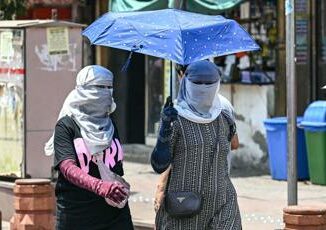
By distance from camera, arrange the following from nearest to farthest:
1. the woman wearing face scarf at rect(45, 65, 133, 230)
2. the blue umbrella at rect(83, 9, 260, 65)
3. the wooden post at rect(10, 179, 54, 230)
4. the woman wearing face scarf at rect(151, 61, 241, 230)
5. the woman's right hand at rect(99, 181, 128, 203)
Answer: the woman's right hand at rect(99, 181, 128, 203), the woman wearing face scarf at rect(151, 61, 241, 230), the woman wearing face scarf at rect(45, 65, 133, 230), the blue umbrella at rect(83, 9, 260, 65), the wooden post at rect(10, 179, 54, 230)

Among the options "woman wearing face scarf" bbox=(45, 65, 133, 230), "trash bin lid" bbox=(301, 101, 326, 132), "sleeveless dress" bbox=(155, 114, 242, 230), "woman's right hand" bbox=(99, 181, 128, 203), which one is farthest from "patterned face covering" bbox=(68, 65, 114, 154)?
"trash bin lid" bbox=(301, 101, 326, 132)

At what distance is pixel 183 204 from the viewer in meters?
5.25

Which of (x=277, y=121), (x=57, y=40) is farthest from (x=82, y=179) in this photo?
(x=277, y=121)

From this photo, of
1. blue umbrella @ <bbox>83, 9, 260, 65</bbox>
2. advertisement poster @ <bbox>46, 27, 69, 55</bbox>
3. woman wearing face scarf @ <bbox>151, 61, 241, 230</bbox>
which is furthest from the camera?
advertisement poster @ <bbox>46, 27, 69, 55</bbox>

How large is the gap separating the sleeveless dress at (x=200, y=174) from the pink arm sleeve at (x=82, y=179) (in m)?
0.38

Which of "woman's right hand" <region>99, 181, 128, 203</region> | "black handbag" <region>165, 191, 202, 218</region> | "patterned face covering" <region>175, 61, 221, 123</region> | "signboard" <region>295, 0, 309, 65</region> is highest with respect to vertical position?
"signboard" <region>295, 0, 309, 65</region>

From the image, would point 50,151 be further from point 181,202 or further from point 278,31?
point 278,31

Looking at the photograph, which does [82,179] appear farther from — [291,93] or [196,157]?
[291,93]

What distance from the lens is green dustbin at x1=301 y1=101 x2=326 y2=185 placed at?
1152 cm

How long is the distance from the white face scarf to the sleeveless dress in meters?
0.45

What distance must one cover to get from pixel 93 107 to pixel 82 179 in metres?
0.46

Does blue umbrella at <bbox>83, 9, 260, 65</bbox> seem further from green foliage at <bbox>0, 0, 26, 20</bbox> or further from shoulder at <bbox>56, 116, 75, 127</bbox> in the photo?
green foliage at <bbox>0, 0, 26, 20</bbox>

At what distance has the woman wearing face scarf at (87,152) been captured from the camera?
5.45 metres

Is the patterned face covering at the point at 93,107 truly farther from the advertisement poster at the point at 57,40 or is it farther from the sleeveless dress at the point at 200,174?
the advertisement poster at the point at 57,40
